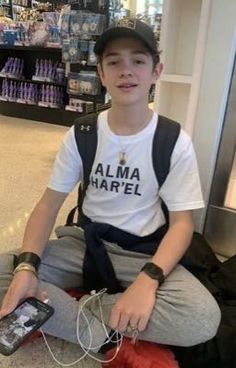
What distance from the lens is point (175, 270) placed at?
0.92 metres

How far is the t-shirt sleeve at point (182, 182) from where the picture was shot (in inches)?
36.1

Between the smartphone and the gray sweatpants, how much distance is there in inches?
1.7

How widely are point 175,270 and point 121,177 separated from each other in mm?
278

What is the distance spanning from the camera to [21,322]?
814 millimetres

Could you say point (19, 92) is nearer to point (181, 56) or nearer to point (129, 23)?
point (181, 56)

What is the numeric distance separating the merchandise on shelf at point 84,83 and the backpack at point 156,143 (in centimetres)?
137

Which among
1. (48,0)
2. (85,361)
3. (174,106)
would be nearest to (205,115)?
(174,106)

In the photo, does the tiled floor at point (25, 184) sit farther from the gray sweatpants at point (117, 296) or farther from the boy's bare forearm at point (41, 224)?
the boy's bare forearm at point (41, 224)

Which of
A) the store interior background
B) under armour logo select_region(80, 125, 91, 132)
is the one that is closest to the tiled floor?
the store interior background

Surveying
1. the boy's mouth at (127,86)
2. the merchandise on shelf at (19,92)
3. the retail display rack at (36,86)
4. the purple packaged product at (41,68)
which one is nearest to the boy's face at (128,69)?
A: the boy's mouth at (127,86)

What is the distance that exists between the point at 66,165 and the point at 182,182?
315 mm

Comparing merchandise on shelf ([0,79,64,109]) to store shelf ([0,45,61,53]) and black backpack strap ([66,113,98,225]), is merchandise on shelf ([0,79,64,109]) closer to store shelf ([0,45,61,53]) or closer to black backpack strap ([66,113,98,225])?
store shelf ([0,45,61,53])

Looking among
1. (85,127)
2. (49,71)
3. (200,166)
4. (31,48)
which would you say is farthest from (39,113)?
(85,127)

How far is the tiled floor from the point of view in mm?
944
